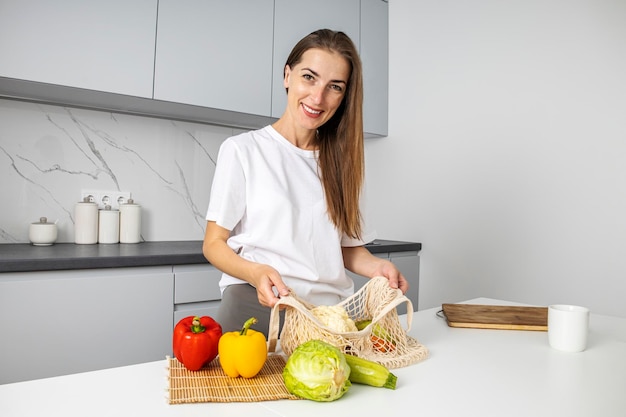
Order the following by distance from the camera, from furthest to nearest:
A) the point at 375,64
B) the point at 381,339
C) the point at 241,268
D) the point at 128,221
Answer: the point at 375,64 → the point at 128,221 → the point at 241,268 → the point at 381,339

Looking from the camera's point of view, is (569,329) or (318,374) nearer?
(318,374)

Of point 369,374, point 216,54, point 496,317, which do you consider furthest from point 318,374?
point 216,54

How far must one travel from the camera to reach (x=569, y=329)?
1093mm

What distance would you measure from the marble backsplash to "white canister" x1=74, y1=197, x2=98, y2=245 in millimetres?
71

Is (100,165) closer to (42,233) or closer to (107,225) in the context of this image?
(107,225)

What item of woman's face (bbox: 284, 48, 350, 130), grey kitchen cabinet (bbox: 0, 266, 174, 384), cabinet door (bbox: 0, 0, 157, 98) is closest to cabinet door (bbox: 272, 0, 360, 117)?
cabinet door (bbox: 0, 0, 157, 98)

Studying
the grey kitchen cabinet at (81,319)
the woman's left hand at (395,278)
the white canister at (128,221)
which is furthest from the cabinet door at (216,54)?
the woman's left hand at (395,278)

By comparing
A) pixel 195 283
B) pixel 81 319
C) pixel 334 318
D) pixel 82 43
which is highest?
pixel 82 43

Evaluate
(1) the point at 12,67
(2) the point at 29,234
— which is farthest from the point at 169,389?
(2) the point at 29,234

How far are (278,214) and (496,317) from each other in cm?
65

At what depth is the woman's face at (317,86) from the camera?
1.31 meters

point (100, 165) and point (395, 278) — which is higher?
point (100, 165)

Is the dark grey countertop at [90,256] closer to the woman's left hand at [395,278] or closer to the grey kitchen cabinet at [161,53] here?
the grey kitchen cabinet at [161,53]

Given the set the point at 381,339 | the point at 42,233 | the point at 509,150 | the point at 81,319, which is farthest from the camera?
the point at 509,150
